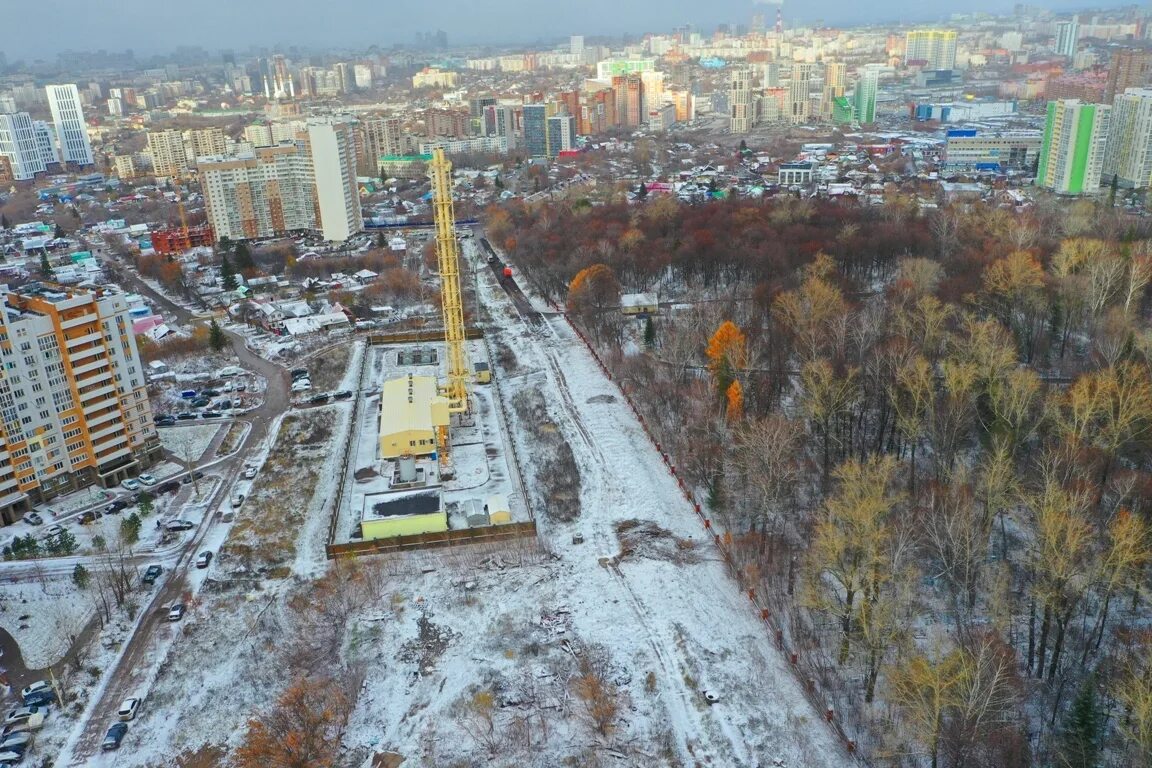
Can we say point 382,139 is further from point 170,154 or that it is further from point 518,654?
point 518,654

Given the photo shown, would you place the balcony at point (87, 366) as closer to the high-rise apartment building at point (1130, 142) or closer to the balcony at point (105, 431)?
the balcony at point (105, 431)

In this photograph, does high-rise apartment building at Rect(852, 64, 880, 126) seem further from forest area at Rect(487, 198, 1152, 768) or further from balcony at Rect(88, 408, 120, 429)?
Answer: balcony at Rect(88, 408, 120, 429)

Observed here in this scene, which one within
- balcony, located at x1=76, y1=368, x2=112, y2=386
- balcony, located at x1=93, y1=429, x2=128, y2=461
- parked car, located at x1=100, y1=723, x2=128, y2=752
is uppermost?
balcony, located at x1=76, y1=368, x2=112, y2=386

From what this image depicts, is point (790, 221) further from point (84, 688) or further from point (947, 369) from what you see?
point (84, 688)

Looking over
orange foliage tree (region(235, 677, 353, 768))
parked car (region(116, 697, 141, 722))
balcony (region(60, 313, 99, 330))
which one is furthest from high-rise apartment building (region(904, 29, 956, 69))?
parked car (region(116, 697, 141, 722))

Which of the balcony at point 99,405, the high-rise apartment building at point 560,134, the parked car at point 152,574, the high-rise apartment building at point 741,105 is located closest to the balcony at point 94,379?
the balcony at point 99,405
